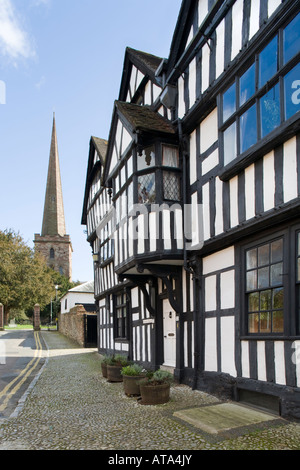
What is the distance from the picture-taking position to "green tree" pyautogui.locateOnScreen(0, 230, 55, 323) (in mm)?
44188

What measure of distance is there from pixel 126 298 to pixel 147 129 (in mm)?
6840

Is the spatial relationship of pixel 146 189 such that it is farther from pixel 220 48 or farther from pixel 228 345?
pixel 228 345

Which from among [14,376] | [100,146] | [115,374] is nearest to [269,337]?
[115,374]

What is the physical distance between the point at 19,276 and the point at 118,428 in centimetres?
4318

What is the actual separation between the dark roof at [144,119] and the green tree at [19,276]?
37810 millimetres

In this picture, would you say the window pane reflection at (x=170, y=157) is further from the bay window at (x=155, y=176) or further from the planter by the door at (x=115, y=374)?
the planter by the door at (x=115, y=374)

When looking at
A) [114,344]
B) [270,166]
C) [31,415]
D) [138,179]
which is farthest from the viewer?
[114,344]

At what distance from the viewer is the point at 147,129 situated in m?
8.50

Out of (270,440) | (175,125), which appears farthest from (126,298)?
(270,440)

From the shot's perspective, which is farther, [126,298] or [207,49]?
[126,298]

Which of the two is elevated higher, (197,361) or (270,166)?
(270,166)

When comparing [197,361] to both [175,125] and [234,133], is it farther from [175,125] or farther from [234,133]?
[175,125]

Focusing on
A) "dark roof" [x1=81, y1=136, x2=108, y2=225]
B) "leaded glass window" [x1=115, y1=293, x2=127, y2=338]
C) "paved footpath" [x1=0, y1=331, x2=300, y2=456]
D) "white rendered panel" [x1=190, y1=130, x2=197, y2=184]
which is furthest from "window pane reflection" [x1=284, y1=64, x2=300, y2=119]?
"dark roof" [x1=81, y1=136, x2=108, y2=225]

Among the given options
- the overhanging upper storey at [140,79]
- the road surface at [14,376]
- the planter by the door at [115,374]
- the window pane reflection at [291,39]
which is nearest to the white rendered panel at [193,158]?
the overhanging upper storey at [140,79]
